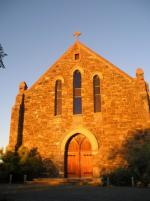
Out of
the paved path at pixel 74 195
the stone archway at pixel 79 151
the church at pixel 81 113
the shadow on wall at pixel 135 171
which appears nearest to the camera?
the paved path at pixel 74 195

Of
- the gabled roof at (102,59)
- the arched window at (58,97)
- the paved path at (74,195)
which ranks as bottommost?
the paved path at (74,195)

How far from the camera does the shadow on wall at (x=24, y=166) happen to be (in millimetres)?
16547

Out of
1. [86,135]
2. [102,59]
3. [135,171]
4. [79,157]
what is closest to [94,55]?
[102,59]

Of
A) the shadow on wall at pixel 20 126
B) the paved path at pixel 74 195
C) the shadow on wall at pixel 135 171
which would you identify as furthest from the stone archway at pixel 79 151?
the paved path at pixel 74 195

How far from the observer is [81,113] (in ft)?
63.8

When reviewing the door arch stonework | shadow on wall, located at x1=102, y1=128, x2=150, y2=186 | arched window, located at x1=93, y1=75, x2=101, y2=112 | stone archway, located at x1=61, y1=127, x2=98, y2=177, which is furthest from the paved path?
arched window, located at x1=93, y1=75, x2=101, y2=112

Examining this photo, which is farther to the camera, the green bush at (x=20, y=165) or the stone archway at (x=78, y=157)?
the stone archway at (x=78, y=157)

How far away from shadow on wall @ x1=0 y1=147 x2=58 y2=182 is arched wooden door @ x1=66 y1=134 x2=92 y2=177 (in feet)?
4.45

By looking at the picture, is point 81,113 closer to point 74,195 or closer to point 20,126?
point 20,126

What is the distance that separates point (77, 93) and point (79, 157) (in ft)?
18.0

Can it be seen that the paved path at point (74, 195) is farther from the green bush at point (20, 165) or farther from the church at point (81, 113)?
the church at point (81, 113)

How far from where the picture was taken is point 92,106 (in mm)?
19250

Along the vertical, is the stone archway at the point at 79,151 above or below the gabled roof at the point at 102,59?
below

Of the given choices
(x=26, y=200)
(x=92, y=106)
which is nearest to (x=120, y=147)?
(x=92, y=106)
